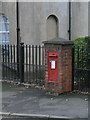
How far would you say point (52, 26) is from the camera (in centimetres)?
1669

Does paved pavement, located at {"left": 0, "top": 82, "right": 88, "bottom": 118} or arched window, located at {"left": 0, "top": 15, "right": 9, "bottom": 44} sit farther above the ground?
arched window, located at {"left": 0, "top": 15, "right": 9, "bottom": 44}

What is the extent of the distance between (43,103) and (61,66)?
1493 mm

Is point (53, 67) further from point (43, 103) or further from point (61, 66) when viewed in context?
point (43, 103)

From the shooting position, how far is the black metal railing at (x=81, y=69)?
1017 centimetres

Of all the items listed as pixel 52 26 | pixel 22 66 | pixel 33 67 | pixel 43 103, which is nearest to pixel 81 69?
pixel 43 103

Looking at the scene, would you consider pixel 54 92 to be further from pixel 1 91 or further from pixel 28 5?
pixel 28 5

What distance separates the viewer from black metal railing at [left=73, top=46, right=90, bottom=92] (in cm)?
1017

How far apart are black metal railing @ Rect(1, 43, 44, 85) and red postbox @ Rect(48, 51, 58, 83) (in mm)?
1532

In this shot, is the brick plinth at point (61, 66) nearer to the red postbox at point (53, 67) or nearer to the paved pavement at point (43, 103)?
the red postbox at point (53, 67)

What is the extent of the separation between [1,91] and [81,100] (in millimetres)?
2927

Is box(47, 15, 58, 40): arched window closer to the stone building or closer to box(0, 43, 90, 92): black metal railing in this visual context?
the stone building

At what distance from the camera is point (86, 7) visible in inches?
697

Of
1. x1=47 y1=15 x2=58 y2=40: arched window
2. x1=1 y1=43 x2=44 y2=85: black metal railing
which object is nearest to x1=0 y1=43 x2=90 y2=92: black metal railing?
x1=1 y1=43 x2=44 y2=85: black metal railing

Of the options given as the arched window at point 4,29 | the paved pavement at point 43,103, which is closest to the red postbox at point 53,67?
the paved pavement at point 43,103
